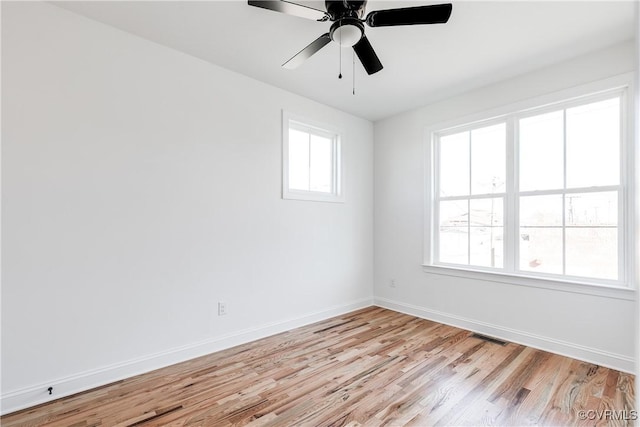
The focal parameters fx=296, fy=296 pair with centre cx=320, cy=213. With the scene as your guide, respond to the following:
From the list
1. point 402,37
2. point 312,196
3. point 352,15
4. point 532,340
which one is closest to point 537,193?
point 532,340

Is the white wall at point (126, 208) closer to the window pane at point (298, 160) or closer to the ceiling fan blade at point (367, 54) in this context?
the window pane at point (298, 160)

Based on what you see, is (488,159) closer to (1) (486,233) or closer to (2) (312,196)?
(1) (486,233)

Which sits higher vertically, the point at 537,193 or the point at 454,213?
the point at 537,193

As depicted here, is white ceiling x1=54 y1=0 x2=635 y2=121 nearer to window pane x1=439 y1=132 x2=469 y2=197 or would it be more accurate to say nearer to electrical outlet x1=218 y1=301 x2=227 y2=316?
window pane x1=439 y1=132 x2=469 y2=197

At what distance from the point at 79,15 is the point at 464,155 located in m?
3.74

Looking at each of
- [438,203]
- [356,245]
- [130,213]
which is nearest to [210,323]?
[130,213]

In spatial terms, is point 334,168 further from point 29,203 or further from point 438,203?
point 29,203

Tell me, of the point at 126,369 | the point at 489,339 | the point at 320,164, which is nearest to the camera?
the point at 126,369

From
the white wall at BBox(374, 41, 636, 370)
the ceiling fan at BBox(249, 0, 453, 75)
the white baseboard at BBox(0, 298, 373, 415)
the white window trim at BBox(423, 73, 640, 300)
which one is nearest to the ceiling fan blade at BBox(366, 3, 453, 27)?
the ceiling fan at BBox(249, 0, 453, 75)

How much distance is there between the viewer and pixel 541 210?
9.40 feet

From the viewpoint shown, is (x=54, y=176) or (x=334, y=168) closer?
(x=54, y=176)

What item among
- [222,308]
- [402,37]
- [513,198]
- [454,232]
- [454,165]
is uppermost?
[402,37]

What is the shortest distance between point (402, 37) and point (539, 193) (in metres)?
1.97

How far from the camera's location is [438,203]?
369 centimetres
